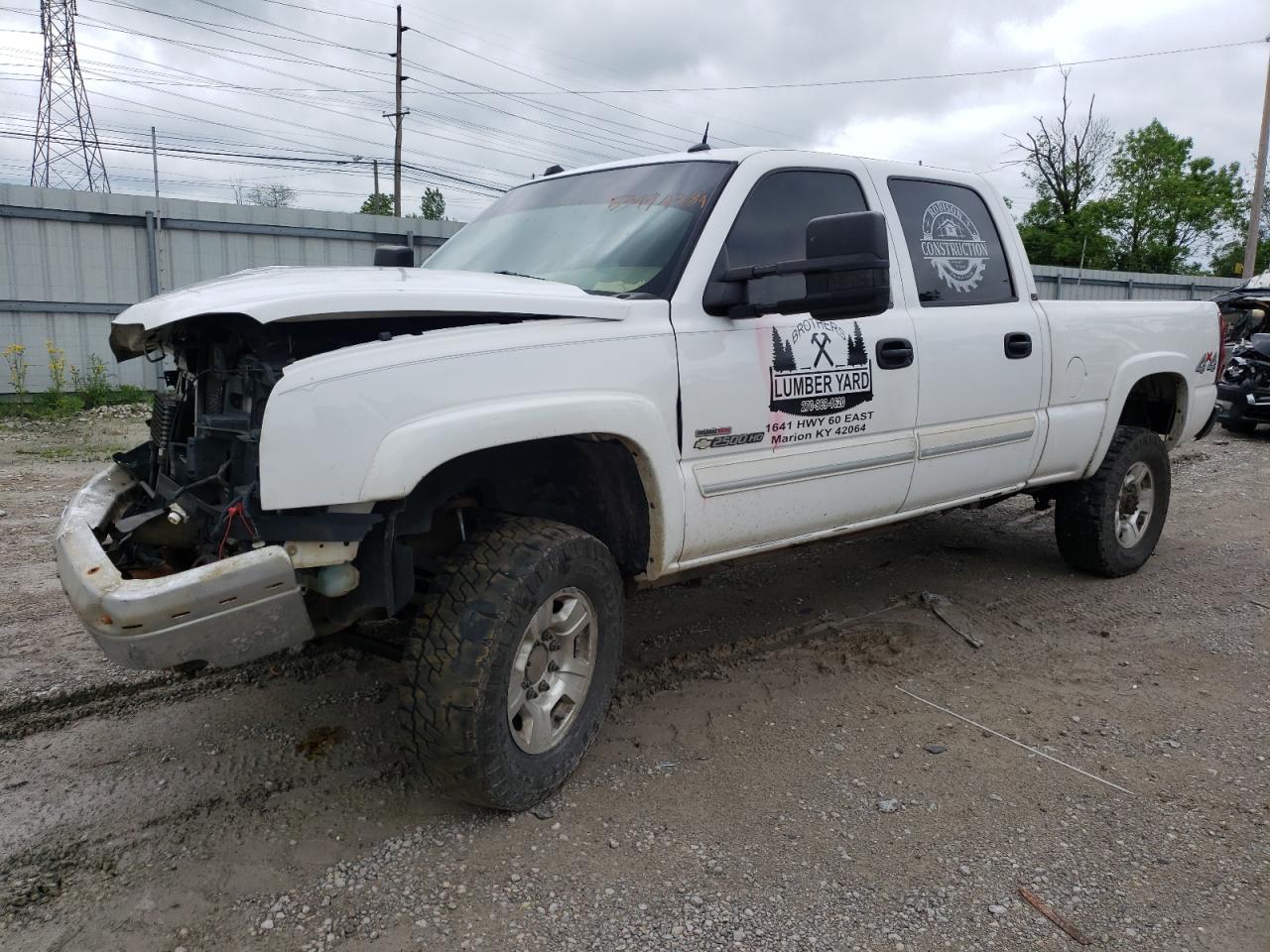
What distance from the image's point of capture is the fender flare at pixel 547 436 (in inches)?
95.6

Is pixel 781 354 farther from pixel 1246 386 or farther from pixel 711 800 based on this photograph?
pixel 1246 386

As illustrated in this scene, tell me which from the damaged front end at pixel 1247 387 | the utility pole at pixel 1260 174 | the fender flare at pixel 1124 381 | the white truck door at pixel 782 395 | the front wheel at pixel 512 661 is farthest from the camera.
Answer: the utility pole at pixel 1260 174

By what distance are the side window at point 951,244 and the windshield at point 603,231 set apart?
1088 mm

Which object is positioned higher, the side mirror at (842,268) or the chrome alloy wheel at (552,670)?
the side mirror at (842,268)

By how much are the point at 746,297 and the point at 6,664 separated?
10.7ft

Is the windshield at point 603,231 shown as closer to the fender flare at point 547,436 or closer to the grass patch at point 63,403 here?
the fender flare at point 547,436

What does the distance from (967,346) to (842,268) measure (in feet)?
4.93

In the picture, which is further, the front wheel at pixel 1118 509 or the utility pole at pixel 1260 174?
the utility pole at pixel 1260 174

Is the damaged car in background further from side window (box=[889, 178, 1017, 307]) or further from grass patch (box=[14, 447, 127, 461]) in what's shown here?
grass patch (box=[14, 447, 127, 461])

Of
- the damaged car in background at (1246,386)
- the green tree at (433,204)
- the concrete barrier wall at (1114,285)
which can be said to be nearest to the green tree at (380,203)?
the green tree at (433,204)

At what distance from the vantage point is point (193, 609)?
7.47 ft

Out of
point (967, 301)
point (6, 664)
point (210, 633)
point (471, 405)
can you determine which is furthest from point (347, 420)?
point (967, 301)

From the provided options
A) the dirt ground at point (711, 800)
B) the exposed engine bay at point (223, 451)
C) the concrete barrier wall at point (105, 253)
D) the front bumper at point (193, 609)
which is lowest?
the dirt ground at point (711, 800)

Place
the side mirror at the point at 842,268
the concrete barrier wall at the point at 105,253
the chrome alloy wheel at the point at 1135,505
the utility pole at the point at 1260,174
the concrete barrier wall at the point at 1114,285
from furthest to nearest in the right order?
the utility pole at the point at 1260,174, the concrete barrier wall at the point at 1114,285, the concrete barrier wall at the point at 105,253, the chrome alloy wheel at the point at 1135,505, the side mirror at the point at 842,268
